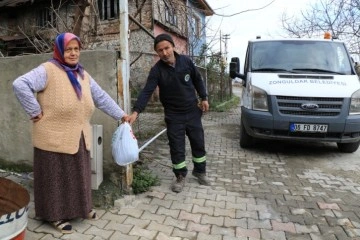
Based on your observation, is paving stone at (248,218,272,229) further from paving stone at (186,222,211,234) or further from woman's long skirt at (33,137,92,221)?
woman's long skirt at (33,137,92,221)

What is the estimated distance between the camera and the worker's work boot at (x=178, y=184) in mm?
4035

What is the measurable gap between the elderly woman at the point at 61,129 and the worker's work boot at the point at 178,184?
3.93 ft

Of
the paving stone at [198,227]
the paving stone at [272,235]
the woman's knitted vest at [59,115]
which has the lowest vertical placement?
the paving stone at [272,235]

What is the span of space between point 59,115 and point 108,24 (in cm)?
822

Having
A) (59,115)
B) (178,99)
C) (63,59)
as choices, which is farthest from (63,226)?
(178,99)

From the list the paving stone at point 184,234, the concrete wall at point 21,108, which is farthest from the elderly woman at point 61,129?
the paving stone at point 184,234

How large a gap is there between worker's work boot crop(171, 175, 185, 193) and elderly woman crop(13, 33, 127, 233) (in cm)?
120

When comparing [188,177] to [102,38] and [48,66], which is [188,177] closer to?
[48,66]

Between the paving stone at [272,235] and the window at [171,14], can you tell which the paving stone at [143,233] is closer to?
the paving stone at [272,235]

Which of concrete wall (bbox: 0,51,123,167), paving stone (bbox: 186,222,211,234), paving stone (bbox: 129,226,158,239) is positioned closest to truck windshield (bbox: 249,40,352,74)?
concrete wall (bbox: 0,51,123,167)

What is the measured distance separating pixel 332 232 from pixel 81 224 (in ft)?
7.52

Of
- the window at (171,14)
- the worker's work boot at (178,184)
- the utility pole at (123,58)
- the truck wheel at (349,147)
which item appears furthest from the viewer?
the window at (171,14)

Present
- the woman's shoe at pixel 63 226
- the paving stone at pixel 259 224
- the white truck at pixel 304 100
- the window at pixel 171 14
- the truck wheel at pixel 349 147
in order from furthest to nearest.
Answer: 1. the window at pixel 171 14
2. the truck wheel at pixel 349 147
3. the white truck at pixel 304 100
4. the paving stone at pixel 259 224
5. the woman's shoe at pixel 63 226

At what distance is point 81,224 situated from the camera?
3.17 m
